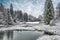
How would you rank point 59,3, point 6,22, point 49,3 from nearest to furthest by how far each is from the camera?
point 49,3
point 6,22
point 59,3

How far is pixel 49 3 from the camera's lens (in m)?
23.0

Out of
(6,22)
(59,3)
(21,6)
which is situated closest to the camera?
(6,22)

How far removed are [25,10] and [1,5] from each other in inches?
249

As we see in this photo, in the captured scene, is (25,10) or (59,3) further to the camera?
(25,10)

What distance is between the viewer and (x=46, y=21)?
2330 cm

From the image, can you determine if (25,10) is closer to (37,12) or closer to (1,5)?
(37,12)

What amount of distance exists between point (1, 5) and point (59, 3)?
14.7 m

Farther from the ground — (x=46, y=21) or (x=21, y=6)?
(x=21, y=6)

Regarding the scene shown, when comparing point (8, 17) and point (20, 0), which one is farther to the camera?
point (20, 0)

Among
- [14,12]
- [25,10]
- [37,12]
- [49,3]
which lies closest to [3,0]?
[14,12]

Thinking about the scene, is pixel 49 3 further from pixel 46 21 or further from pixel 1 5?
pixel 1 5

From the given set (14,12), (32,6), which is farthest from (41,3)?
(14,12)

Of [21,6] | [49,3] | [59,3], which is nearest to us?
[49,3]

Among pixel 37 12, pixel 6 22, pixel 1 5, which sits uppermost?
pixel 1 5
